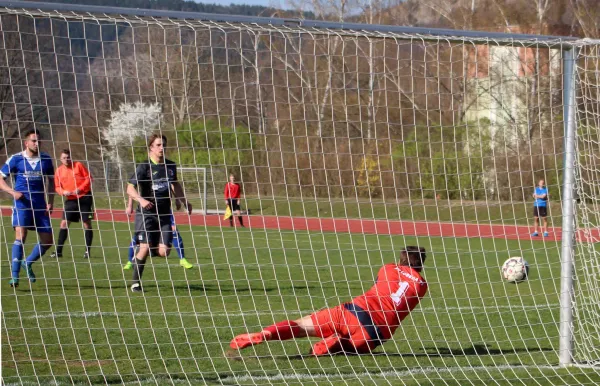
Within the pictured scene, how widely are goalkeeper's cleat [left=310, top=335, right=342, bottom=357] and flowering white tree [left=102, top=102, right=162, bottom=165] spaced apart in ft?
7.21

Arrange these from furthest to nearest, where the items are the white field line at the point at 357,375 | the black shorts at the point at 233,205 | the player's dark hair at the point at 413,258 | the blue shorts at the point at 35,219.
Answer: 1. the black shorts at the point at 233,205
2. the blue shorts at the point at 35,219
3. the player's dark hair at the point at 413,258
4. the white field line at the point at 357,375

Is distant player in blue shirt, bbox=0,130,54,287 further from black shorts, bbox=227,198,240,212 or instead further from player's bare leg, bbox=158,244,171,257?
black shorts, bbox=227,198,240,212

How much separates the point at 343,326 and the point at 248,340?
746mm

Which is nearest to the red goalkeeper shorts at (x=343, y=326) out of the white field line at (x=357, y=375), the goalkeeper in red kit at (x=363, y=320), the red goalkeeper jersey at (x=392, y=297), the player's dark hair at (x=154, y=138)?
the goalkeeper in red kit at (x=363, y=320)

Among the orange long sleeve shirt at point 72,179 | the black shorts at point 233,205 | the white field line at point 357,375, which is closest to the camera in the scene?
the white field line at point 357,375

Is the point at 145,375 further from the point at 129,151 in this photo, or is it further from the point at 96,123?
the point at 129,151

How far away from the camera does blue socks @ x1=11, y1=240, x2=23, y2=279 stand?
9.59 meters

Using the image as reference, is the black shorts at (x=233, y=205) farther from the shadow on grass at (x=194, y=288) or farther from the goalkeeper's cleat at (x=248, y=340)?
the goalkeeper's cleat at (x=248, y=340)

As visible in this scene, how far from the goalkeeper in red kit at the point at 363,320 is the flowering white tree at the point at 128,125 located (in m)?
1.96

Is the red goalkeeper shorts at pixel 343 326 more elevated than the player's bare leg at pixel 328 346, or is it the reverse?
the red goalkeeper shorts at pixel 343 326

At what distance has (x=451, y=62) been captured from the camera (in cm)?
695

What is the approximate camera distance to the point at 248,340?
6203 millimetres

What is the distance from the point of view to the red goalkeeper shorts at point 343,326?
21.1 feet

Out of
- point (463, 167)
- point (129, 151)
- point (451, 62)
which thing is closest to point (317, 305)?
point (463, 167)
